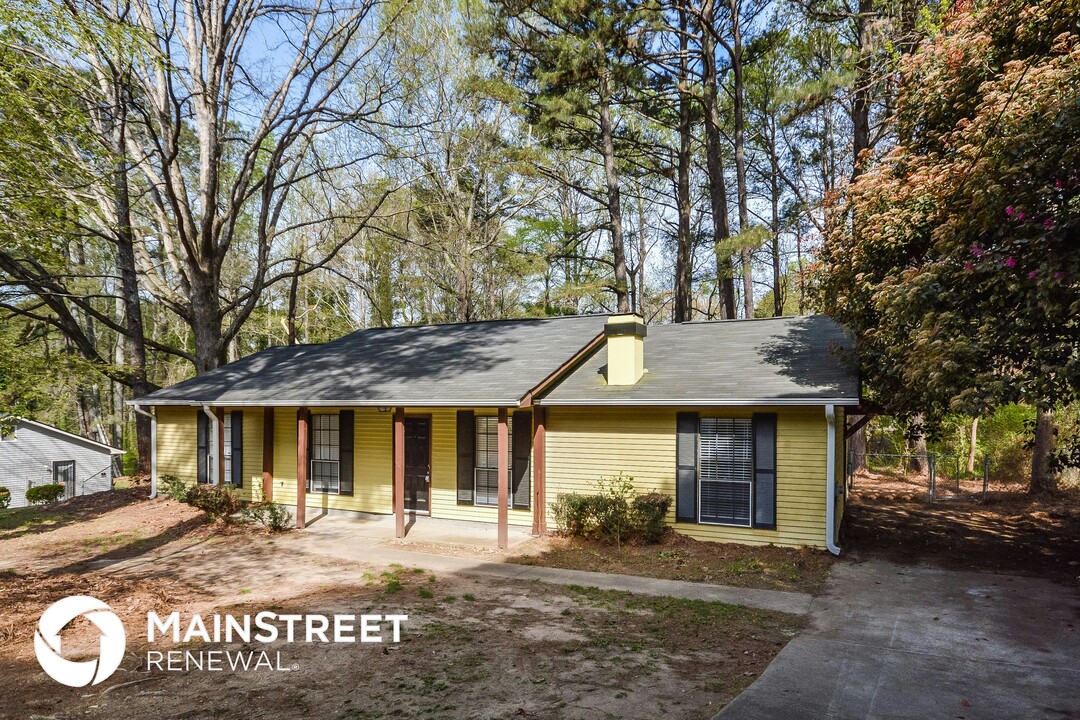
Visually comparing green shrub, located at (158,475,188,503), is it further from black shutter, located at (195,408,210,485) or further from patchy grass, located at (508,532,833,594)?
patchy grass, located at (508,532,833,594)

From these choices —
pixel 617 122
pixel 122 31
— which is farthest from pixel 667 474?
pixel 617 122

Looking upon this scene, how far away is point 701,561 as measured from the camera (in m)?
9.38

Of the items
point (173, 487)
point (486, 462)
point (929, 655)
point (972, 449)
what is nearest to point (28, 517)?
point (173, 487)

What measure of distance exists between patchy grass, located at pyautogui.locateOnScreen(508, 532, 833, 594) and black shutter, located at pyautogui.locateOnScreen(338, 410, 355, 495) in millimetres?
5254

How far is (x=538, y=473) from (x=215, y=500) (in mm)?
6459

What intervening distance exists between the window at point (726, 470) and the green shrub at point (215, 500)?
358 inches

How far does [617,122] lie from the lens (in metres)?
22.8

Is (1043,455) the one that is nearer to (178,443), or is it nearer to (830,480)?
(830,480)

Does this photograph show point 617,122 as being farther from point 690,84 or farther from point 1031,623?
point 1031,623

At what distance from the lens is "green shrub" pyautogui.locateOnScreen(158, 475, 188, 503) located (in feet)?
44.3

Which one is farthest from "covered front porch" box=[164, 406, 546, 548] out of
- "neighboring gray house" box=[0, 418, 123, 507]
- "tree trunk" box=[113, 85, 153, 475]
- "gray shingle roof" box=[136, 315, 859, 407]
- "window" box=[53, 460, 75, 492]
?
"window" box=[53, 460, 75, 492]

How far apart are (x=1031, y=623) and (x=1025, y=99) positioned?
5.93 metres

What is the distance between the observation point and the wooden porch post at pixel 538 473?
11336mm

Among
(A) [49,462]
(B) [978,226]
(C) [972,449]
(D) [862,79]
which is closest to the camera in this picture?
(B) [978,226]
